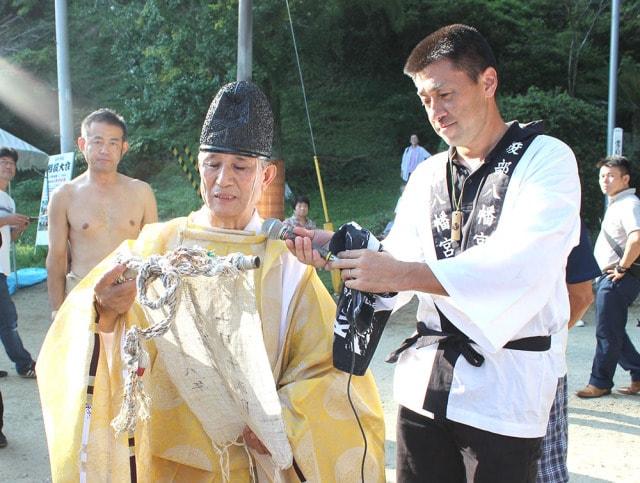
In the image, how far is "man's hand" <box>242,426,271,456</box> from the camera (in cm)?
226

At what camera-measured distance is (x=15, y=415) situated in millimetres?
5160

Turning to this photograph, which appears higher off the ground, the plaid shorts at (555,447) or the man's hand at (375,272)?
the man's hand at (375,272)

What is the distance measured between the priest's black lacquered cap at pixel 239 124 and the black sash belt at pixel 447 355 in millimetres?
915

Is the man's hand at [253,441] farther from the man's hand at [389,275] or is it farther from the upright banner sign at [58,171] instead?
the upright banner sign at [58,171]

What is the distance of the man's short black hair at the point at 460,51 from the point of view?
6.89ft

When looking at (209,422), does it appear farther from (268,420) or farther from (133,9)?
(133,9)

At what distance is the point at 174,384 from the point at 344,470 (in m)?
0.66

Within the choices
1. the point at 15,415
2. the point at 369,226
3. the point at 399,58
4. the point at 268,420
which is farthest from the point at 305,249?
the point at 399,58

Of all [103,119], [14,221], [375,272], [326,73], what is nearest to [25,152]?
[14,221]

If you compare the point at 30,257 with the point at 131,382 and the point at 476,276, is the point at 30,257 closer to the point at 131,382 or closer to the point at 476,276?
the point at 131,382

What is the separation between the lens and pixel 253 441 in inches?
89.3

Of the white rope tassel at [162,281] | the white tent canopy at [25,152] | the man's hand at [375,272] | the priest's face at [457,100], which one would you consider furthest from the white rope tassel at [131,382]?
the white tent canopy at [25,152]

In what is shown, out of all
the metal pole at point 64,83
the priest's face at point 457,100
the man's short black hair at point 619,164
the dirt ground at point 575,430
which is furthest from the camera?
the metal pole at point 64,83

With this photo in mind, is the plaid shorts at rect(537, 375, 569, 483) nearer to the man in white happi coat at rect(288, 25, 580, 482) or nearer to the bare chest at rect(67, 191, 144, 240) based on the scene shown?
the man in white happi coat at rect(288, 25, 580, 482)
